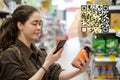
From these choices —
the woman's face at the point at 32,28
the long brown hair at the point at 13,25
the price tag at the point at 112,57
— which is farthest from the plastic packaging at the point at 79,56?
the price tag at the point at 112,57

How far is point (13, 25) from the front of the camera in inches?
105

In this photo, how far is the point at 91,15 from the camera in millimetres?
3166

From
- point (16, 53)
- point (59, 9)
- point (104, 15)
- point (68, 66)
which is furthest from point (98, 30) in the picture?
point (59, 9)

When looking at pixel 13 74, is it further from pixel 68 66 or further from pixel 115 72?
pixel 68 66

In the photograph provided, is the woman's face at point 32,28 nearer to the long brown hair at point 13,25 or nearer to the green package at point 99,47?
Result: the long brown hair at point 13,25

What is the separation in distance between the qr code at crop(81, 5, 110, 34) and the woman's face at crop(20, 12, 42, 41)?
0.72 m

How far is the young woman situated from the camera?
7.76ft

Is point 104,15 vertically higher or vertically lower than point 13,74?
higher

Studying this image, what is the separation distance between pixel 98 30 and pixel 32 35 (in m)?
0.95

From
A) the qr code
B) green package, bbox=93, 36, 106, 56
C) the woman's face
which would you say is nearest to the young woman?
the woman's face

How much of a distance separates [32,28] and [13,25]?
23 cm

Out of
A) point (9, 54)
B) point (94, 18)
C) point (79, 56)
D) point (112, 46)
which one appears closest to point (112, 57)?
point (112, 46)

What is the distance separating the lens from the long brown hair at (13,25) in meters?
2.59

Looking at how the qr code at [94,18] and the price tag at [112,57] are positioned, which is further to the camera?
the price tag at [112,57]
